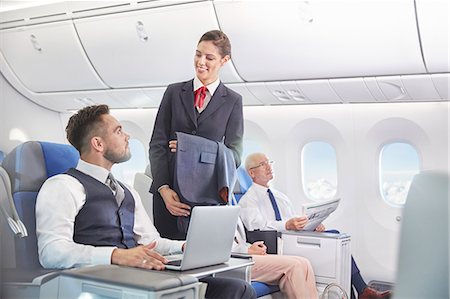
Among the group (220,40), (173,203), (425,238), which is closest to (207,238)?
(173,203)

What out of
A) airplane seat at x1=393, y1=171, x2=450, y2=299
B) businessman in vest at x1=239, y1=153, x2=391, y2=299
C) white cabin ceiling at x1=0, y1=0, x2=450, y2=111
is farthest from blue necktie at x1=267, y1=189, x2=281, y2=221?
airplane seat at x1=393, y1=171, x2=450, y2=299

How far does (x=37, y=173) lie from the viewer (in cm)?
213

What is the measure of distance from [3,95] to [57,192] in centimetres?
65

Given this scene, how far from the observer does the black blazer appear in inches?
89.4

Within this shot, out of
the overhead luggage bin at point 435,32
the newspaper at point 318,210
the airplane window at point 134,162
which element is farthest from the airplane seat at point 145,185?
the overhead luggage bin at point 435,32

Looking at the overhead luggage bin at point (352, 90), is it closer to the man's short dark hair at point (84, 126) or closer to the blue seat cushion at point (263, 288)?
the blue seat cushion at point (263, 288)

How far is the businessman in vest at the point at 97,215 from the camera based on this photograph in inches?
79.3

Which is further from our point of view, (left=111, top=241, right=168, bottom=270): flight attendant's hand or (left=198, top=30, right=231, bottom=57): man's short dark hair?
(left=198, top=30, right=231, bottom=57): man's short dark hair

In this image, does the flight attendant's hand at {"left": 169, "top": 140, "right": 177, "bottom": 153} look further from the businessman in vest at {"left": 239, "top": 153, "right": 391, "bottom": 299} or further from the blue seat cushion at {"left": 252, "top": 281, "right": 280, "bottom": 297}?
the blue seat cushion at {"left": 252, "top": 281, "right": 280, "bottom": 297}

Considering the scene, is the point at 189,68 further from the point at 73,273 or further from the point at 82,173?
the point at 73,273

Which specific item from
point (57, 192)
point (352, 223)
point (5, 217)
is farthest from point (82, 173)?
point (352, 223)

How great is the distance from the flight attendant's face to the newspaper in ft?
1.98

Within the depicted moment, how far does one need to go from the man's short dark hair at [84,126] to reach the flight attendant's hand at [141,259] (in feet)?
1.43

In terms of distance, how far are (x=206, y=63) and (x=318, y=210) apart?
0.70m
